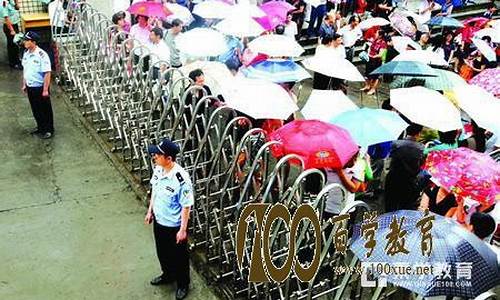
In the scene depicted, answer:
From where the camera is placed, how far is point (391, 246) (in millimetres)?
4016

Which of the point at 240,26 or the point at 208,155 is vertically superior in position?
Result: the point at 240,26

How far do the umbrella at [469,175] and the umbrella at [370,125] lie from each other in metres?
0.87

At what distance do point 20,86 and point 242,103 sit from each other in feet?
17.0

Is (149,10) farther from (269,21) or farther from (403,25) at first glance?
(403,25)

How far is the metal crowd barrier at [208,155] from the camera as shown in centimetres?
507

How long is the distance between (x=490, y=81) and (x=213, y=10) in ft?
14.8

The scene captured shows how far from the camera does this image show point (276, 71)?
769cm

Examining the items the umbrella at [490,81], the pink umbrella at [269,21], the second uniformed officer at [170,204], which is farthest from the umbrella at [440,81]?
the second uniformed officer at [170,204]

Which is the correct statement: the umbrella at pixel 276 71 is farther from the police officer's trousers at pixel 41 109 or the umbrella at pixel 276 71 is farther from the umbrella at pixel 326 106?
the police officer's trousers at pixel 41 109

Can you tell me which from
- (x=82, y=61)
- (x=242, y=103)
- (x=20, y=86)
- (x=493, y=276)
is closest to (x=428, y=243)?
(x=493, y=276)

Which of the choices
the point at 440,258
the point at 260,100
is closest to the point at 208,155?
the point at 260,100

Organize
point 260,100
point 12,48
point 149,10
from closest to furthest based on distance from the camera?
point 260,100 < point 149,10 < point 12,48

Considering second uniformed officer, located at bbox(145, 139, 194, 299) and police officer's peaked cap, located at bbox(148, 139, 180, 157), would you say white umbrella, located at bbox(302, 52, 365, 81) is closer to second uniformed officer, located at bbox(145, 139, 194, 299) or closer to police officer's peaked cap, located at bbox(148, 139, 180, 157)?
second uniformed officer, located at bbox(145, 139, 194, 299)

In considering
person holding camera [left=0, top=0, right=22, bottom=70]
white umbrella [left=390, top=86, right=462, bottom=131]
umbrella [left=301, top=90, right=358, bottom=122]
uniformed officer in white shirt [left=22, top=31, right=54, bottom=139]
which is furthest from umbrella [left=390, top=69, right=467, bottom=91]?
person holding camera [left=0, top=0, right=22, bottom=70]
